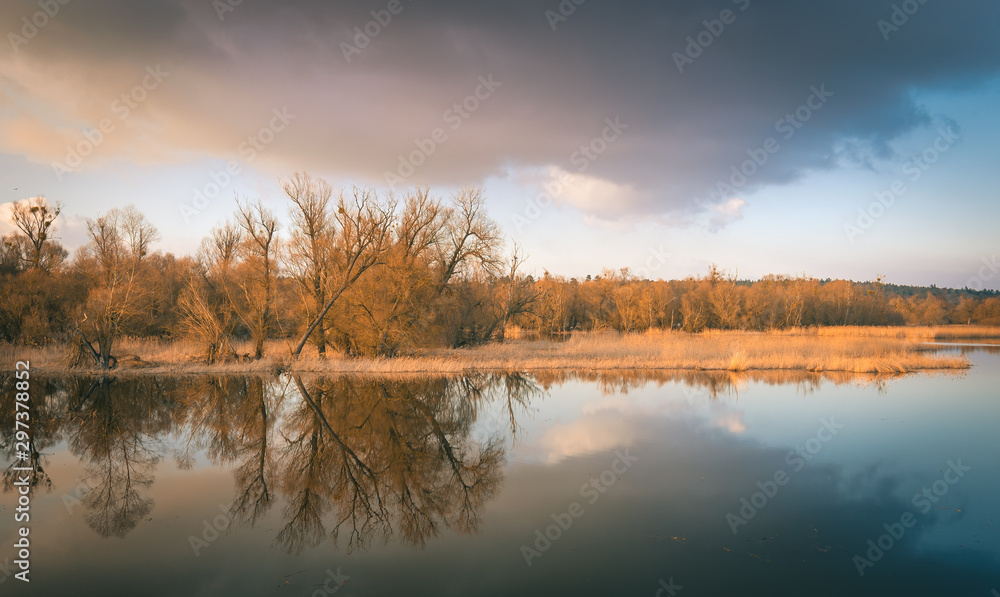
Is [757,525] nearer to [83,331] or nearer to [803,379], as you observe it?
[803,379]

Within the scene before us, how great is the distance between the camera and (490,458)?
34.5 ft

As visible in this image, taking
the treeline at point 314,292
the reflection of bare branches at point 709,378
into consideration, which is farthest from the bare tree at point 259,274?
the reflection of bare branches at point 709,378

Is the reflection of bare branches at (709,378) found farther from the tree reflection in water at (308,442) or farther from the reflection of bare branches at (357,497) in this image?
the reflection of bare branches at (357,497)

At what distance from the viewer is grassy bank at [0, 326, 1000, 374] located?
22484 mm

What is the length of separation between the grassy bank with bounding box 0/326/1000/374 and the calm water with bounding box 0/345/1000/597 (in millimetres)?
6523

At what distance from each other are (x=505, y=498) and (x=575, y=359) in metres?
18.1

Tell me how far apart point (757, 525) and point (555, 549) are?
3.08 metres

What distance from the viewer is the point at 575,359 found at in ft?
85.4

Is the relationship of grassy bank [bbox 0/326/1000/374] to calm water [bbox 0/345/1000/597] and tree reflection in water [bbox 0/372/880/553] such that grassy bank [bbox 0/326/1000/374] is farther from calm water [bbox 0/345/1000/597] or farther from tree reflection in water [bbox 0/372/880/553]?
calm water [bbox 0/345/1000/597]

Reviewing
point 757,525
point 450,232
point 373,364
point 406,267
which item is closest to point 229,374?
point 373,364

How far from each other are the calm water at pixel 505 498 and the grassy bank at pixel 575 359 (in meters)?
6.52

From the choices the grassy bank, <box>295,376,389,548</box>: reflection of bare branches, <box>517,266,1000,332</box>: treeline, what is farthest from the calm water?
<box>517,266,1000,332</box>: treeline

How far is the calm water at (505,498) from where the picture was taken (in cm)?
590

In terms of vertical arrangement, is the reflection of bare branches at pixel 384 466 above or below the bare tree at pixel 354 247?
below
